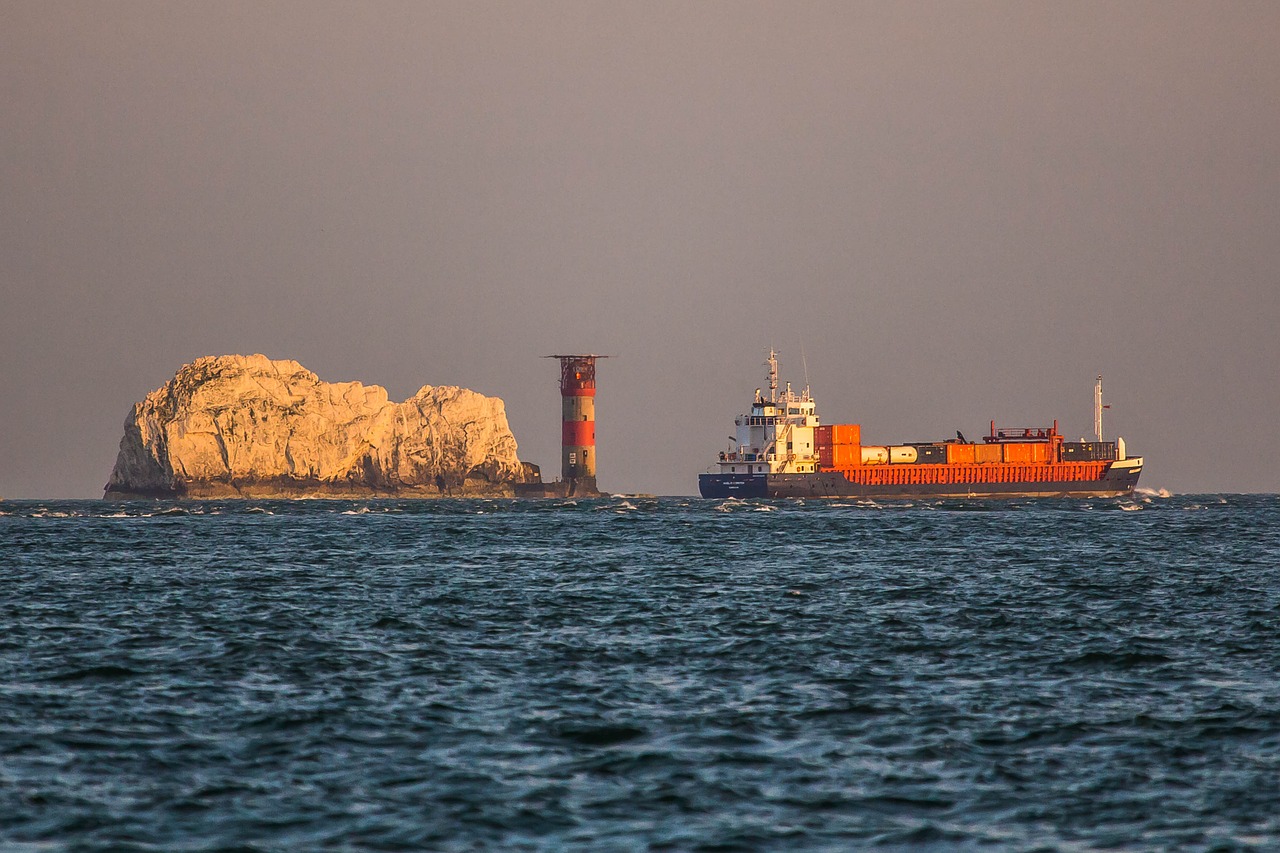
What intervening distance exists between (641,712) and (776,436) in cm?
13864

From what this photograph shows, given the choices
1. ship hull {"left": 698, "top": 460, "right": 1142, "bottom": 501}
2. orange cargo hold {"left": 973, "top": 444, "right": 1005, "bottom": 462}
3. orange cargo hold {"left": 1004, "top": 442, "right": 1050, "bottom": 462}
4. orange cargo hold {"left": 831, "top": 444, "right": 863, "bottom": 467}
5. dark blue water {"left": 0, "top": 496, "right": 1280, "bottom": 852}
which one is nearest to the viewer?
dark blue water {"left": 0, "top": 496, "right": 1280, "bottom": 852}

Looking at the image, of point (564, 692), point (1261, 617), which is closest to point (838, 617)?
point (1261, 617)

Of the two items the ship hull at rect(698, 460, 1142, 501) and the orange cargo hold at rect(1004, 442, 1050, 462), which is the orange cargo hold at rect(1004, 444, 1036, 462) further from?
the ship hull at rect(698, 460, 1142, 501)

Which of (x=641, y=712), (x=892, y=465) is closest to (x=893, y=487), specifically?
(x=892, y=465)

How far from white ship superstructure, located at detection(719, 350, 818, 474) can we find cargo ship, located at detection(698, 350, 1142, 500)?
0.36ft

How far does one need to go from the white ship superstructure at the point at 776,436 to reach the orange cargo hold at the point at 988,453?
2035 cm

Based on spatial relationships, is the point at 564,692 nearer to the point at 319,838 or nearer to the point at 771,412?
the point at 319,838

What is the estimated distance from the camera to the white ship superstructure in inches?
6280

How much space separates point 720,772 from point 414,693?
7.28 m

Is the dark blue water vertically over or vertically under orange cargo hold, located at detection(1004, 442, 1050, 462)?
under

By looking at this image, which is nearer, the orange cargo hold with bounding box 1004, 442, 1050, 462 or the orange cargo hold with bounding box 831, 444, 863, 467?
the orange cargo hold with bounding box 831, 444, 863, 467

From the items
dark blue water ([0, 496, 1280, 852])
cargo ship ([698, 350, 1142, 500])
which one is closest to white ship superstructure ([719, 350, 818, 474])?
cargo ship ([698, 350, 1142, 500])

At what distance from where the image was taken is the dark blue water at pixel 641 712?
15164 millimetres

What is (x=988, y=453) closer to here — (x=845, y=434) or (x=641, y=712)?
(x=845, y=434)
